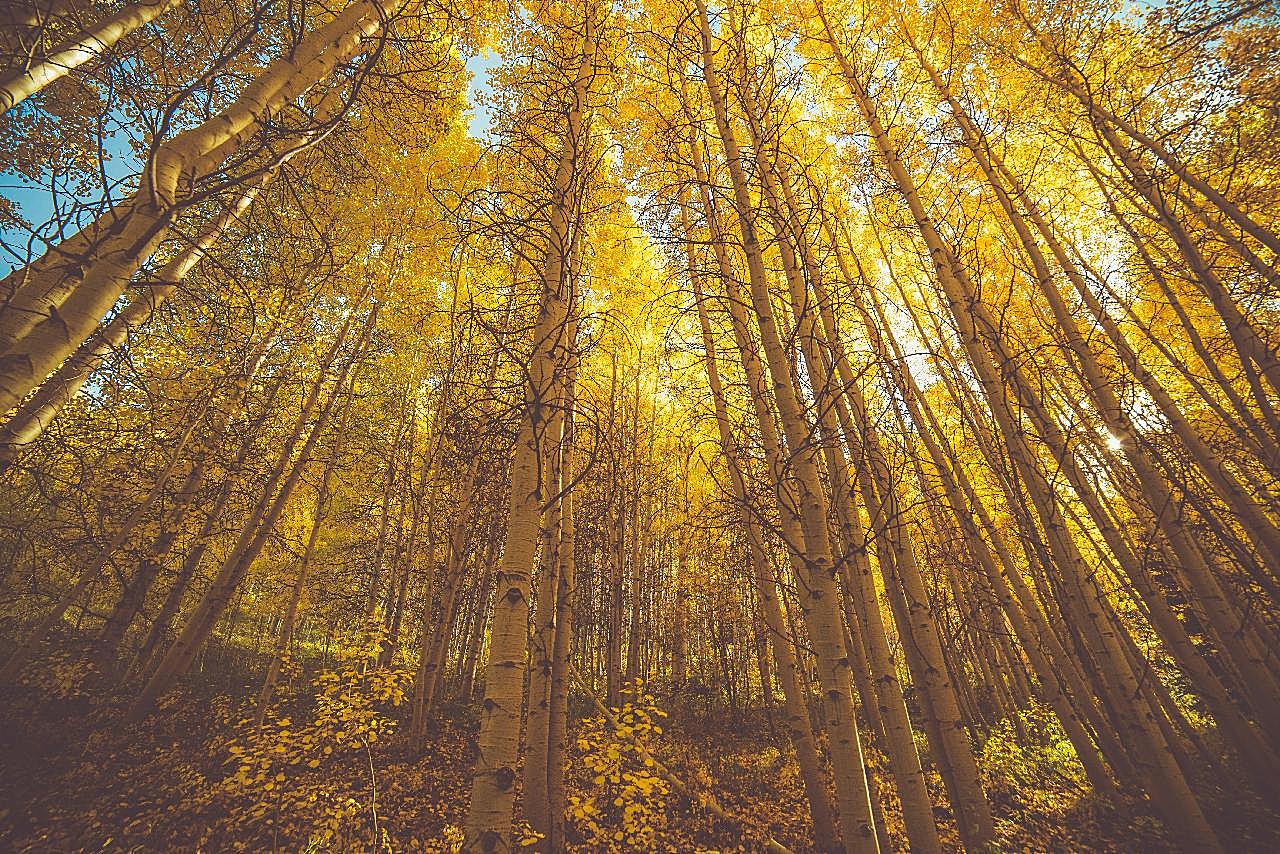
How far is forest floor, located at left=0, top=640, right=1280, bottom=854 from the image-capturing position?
17.0 feet

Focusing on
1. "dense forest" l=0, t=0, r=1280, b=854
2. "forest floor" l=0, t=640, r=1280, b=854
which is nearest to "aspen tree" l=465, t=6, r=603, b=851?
"dense forest" l=0, t=0, r=1280, b=854

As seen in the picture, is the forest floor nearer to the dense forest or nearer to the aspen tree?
the dense forest

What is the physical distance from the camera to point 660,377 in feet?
25.2

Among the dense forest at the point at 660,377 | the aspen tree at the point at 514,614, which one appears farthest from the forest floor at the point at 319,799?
the aspen tree at the point at 514,614

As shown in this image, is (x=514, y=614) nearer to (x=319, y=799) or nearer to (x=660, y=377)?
(x=660, y=377)

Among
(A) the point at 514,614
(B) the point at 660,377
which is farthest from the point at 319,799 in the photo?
(B) the point at 660,377

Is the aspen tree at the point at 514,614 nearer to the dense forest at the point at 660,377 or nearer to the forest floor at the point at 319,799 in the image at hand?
the dense forest at the point at 660,377

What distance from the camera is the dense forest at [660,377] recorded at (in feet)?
8.55

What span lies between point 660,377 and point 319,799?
7336mm

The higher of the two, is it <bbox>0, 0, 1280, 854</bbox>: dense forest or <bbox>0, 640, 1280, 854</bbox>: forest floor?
<bbox>0, 0, 1280, 854</bbox>: dense forest

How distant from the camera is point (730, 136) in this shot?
10.1 ft

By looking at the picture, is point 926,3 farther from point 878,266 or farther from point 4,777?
point 4,777

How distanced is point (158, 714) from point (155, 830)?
337cm

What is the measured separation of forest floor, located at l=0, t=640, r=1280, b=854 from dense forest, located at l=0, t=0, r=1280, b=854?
74 mm
